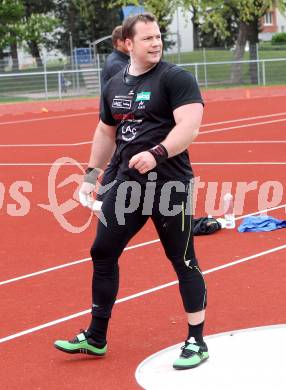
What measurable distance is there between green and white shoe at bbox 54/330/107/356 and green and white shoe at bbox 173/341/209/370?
22.1 inches

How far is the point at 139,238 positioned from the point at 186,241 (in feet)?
13.4

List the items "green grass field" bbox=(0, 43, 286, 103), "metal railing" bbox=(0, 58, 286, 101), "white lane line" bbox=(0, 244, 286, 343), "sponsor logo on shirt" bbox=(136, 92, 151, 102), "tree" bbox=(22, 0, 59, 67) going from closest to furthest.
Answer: "sponsor logo on shirt" bbox=(136, 92, 151, 102), "white lane line" bbox=(0, 244, 286, 343), "metal railing" bbox=(0, 58, 286, 101), "green grass field" bbox=(0, 43, 286, 103), "tree" bbox=(22, 0, 59, 67)

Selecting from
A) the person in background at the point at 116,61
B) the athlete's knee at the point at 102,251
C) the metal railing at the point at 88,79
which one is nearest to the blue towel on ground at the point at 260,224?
the person in background at the point at 116,61

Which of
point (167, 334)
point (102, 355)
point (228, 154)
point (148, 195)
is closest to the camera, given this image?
point (148, 195)

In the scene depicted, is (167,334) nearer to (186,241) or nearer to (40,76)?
(186,241)

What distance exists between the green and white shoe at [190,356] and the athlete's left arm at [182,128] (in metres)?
1.21

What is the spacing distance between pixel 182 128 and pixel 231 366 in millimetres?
1478

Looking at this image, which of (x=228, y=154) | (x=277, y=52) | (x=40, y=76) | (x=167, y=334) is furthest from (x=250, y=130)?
(x=277, y=52)

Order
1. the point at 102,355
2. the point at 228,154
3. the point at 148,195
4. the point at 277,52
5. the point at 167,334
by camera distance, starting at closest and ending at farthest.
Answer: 1. the point at 148,195
2. the point at 102,355
3. the point at 167,334
4. the point at 228,154
5. the point at 277,52

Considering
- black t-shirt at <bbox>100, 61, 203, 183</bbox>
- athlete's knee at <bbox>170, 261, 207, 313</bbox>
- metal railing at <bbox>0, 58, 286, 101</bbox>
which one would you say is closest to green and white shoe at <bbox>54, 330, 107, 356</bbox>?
athlete's knee at <bbox>170, 261, 207, 313</bbox>

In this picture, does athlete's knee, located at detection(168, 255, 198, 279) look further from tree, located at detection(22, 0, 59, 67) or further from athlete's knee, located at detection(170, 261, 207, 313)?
tree, located at detection(22, 0, 59, 67)

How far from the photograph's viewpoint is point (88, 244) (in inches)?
376

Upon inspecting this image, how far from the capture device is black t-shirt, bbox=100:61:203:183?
213 inches

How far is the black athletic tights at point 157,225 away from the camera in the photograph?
5.57 metres
